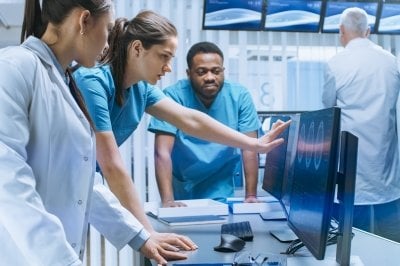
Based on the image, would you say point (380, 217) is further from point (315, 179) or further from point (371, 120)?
point (315, 179)

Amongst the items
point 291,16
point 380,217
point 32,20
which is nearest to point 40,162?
point 32,20

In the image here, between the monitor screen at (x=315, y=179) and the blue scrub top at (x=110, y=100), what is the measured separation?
61 centimetres

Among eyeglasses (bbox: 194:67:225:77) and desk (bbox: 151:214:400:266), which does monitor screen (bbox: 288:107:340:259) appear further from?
eyeglasses (bbox: 194:67:225:77)

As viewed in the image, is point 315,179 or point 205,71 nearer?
point 315,179

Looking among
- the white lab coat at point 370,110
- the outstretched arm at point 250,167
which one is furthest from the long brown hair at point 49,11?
the white lab coat at point 370,110

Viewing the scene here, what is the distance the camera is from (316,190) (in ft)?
3.05

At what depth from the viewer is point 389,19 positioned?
3047 mm

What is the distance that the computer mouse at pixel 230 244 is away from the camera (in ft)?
3.92

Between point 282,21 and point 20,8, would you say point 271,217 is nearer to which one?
point 282,21

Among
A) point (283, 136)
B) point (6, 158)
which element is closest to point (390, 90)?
point (283, 136)

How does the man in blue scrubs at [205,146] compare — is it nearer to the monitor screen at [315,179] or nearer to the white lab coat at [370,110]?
the white lab coat at [370,110]

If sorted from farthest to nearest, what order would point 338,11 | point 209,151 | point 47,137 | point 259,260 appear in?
point 338,11 → point 209,151 → point 259,260 → point 47,137

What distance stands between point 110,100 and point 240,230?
0.64 metres

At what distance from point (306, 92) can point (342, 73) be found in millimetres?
572
